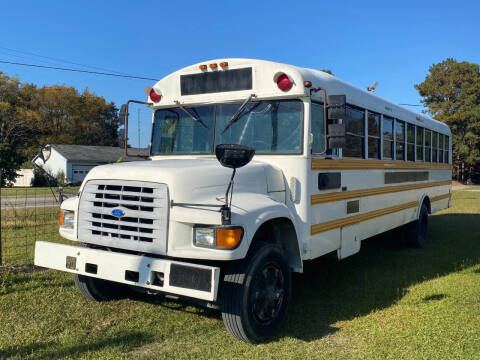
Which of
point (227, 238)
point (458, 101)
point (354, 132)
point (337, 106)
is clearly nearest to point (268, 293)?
point (227, 238)

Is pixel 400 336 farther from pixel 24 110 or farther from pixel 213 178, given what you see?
pixel 24 110

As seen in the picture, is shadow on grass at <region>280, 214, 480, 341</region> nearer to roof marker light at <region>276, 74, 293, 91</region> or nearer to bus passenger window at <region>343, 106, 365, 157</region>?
bus passenger window at <region>343, 106, 365, 157</region>

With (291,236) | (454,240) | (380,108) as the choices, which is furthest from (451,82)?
(291,236)

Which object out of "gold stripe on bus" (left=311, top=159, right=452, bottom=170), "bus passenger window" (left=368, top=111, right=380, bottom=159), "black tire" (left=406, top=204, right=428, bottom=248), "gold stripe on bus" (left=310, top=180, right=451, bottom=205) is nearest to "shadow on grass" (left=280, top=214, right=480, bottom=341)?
"black tire" (left=406, top=204, right=428, bottom=248)

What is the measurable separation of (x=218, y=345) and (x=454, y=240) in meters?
7.15

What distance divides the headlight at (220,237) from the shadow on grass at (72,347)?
3.67 ft

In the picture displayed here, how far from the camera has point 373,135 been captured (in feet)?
19.6

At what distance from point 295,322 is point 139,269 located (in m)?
1.74

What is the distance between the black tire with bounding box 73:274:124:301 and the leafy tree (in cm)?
4098

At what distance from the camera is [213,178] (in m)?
Answer: 3.70

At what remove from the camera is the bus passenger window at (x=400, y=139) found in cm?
687

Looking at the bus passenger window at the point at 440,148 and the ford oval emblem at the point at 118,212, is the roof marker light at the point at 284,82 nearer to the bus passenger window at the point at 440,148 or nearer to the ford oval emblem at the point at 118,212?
the ford oval emblem at the point at 118,212

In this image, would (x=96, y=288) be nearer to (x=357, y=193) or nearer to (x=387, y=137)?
(x=357, y=193)

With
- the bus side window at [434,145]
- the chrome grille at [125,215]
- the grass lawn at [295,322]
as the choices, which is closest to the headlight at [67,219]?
the chrome grille at [125,215]
